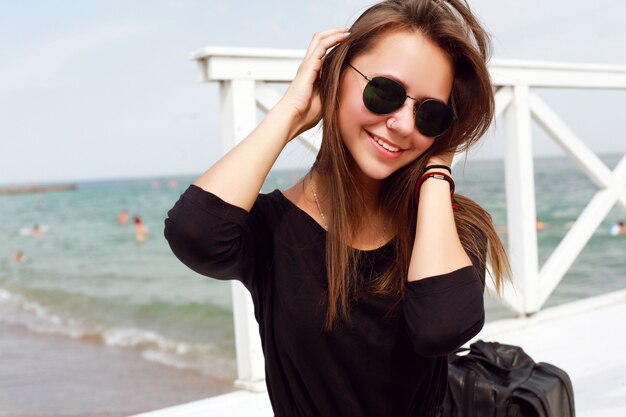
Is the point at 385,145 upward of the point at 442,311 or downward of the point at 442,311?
upward

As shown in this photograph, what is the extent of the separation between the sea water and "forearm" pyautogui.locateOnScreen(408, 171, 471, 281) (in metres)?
0.37

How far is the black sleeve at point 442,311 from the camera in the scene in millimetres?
1318

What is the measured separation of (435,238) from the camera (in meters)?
1.37

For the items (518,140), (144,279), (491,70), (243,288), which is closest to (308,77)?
(243,288)

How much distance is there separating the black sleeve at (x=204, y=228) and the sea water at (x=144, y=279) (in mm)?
406

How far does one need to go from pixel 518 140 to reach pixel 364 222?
196 centimetres

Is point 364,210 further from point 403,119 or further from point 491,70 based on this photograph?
point 491,70

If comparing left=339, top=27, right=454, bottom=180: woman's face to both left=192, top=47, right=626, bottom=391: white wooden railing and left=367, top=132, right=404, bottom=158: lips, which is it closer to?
left=367, top=132, right=404, bottom=158: lips

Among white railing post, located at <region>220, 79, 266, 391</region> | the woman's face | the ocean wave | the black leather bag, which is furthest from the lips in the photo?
the ocean wave

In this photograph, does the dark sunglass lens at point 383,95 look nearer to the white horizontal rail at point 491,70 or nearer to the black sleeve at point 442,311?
the black sleeve at point 442,311

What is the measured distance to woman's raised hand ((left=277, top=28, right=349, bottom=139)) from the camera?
55.2 inches

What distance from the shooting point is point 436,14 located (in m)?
1.36

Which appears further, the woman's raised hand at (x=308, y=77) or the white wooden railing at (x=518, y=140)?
the white wooden railing at (x=518, y=140)

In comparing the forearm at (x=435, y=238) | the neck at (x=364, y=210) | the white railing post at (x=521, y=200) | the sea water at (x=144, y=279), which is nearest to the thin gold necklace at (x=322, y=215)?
the neck at (x=364, y=210)
